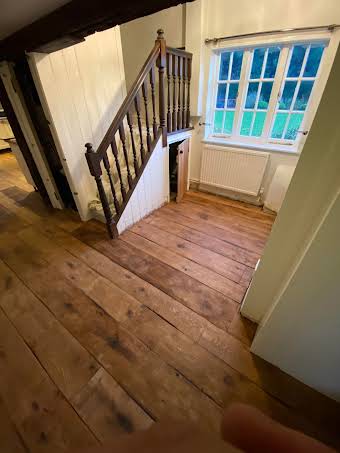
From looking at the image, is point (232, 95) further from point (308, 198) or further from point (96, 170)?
point (308, 198)

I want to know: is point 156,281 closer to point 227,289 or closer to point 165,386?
point 227,289

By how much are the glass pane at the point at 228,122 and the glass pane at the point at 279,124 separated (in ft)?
1.87

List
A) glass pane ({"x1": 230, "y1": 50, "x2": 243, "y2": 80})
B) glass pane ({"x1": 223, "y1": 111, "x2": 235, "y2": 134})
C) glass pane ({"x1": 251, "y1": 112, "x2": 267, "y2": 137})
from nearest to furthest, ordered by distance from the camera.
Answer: glass pane ({"x1": 230, "y1": 50, "x2": 243, "y2": 80}), glass pane ({"x1": 251, "y1": 112, "x2": 267, "y2": 137}), glass pane ({"x1": 223, "y1": 111, "x2": 235, "y2": 134})

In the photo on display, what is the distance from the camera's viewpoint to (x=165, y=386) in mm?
1064

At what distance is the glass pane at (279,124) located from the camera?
2392 mm

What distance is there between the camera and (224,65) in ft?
8.07

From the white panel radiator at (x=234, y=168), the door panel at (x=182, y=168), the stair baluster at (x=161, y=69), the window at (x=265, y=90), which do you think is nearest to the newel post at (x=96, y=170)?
the stair baluster at (x=161, y=69)

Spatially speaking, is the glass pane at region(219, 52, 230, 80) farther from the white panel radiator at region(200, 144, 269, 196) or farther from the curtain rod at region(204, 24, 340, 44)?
the white panel radiator at region(200, 144, 269, 196)

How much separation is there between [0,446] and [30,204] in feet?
8.69

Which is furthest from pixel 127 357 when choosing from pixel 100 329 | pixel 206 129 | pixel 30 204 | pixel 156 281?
pixel 206 129

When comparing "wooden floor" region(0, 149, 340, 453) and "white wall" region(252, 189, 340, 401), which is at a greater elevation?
"white wall" region(252, 189, 340, 401)

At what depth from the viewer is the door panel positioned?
2.50 metres

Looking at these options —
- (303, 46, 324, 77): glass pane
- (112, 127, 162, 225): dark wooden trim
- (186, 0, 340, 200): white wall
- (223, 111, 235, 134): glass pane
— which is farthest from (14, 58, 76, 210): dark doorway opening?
(303, 46, 324, 77): glass pane

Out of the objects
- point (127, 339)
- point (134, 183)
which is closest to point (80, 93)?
point (134, 183)
